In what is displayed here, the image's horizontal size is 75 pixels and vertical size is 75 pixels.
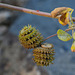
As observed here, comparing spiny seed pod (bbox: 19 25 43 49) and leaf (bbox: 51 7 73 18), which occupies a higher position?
leaf (bbox: 51 7 73 18)

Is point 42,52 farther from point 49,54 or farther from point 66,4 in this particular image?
point 66,4

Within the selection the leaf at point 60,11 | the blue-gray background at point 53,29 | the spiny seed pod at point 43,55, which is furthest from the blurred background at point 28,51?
the leaf at point 60,11

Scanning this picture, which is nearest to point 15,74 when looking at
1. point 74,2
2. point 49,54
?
point 74,2

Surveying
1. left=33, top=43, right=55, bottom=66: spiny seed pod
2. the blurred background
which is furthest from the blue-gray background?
left=33, top=43, right=55, bottom=66: spiny seed pod

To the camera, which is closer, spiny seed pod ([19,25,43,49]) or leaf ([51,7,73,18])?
leaf ([51,7,73,18])

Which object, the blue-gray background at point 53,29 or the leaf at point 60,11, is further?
the blue-gray background at point 53,29

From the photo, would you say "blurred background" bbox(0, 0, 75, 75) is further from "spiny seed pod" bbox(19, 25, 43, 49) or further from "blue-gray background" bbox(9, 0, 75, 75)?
"spiny seed pod" bbox(19, 25, 43, 49)

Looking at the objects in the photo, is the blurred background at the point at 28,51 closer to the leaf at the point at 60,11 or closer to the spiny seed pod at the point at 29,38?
the spiny seed pod at the point at 29,38

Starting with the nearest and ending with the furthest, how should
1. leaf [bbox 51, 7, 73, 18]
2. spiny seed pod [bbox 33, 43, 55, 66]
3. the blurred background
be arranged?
leaf [bbox 51, 7, 73, 18] < spiny seed pod [bbox 33, 43, 55, 66] < the blurred background
